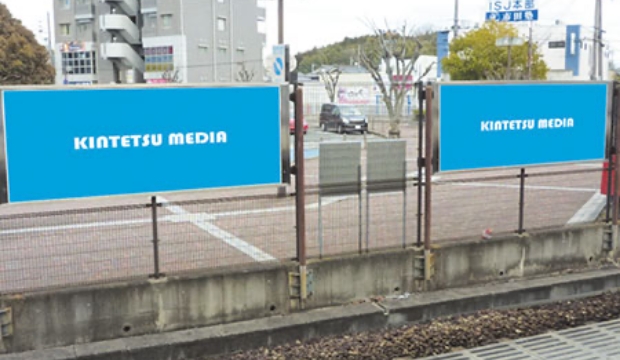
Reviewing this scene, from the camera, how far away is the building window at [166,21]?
57781 millimetres

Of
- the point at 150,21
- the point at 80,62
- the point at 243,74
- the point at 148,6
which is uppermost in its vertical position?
the point at 148,6

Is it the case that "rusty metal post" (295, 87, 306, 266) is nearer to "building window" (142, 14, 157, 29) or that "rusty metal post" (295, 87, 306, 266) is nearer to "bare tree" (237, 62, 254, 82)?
"bare tree" (237, 62, 254, 82)

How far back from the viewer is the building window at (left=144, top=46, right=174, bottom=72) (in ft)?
190

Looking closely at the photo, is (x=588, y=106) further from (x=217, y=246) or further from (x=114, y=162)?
(x=114, y=162)

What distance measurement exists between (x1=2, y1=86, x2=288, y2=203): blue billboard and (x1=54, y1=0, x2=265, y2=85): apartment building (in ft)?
166

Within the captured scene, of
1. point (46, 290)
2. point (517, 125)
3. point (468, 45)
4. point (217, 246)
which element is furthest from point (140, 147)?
point (468, 45)

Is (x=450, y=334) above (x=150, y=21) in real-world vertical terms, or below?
below

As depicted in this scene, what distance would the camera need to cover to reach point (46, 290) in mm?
5410

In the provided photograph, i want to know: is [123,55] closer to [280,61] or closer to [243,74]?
[243,74]

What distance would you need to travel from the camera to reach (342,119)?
116ft

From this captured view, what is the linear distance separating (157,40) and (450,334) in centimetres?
5703

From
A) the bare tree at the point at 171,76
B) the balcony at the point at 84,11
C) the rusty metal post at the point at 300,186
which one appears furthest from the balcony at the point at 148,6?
the rusty metal post at the point at 300,186

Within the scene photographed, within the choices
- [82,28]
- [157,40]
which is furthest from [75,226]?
[82,28]

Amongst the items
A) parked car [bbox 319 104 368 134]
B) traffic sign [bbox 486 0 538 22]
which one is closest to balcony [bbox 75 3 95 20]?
parked car [bbox 319 104 368 134]
